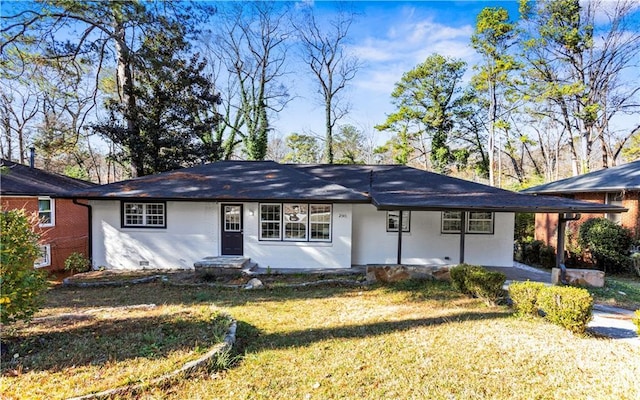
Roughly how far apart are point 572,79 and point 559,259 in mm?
20880

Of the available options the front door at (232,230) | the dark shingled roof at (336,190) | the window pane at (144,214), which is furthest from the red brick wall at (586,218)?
the window pane at (144,214)

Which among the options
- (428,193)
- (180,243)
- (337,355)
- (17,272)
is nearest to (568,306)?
(337,355)

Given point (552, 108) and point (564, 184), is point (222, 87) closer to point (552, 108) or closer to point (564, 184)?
point (564, 184)

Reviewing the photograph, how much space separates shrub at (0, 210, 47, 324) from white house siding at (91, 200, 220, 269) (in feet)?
19.4

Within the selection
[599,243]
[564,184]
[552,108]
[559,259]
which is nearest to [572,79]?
[552,108]

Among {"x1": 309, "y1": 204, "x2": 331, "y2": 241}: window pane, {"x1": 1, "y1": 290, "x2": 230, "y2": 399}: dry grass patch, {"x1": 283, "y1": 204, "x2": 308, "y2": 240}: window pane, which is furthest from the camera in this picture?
{"x1": 283, "y1": 204, "x2": 308, "y2": 240}: window pane

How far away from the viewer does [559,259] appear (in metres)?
8.51

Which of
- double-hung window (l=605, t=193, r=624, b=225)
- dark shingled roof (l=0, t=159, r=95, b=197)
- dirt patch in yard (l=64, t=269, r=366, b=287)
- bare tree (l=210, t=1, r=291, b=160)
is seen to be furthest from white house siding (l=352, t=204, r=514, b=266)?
bare tree (l=210, t=1, r=291, b=160)

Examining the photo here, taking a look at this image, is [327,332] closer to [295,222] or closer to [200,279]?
[200,279]

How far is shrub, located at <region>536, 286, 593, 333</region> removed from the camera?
492 centimetres

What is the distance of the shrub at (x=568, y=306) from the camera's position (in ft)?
16.1

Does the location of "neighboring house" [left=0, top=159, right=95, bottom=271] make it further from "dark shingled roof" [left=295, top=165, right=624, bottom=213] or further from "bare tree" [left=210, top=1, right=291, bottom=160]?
"bare tree" [left=210, top=1, right=291, bottom=160]

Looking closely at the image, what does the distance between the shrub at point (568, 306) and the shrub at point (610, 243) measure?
27.6ft

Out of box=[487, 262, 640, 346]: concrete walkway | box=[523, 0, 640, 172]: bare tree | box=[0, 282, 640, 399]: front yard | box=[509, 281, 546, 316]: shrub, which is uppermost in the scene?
box=[523, 0, 640, 172]: bare tree
